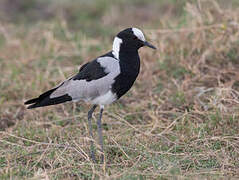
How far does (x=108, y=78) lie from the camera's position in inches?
150

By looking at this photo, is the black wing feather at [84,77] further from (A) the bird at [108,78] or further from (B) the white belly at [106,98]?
(B) the white belly at [106,98]

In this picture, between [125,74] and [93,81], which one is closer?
[125,74]

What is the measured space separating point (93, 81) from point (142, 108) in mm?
1161

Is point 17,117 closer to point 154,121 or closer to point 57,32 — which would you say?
point 154,121

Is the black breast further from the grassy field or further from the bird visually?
the grassy field

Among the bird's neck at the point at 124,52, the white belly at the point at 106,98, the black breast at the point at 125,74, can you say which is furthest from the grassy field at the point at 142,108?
the bird's neck at the point at 124,52

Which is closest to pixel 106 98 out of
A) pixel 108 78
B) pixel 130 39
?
pixel 108 78

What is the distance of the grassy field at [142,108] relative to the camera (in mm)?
3652

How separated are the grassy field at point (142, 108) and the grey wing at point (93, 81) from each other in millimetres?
399

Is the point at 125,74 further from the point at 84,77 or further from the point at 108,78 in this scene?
the point at 84,77

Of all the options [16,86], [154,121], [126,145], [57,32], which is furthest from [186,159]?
[57,32]

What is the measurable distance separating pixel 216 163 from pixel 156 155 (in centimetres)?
46

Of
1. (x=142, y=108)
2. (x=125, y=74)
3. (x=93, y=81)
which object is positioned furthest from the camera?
(x=142, y=108)

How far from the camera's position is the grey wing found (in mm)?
3822
